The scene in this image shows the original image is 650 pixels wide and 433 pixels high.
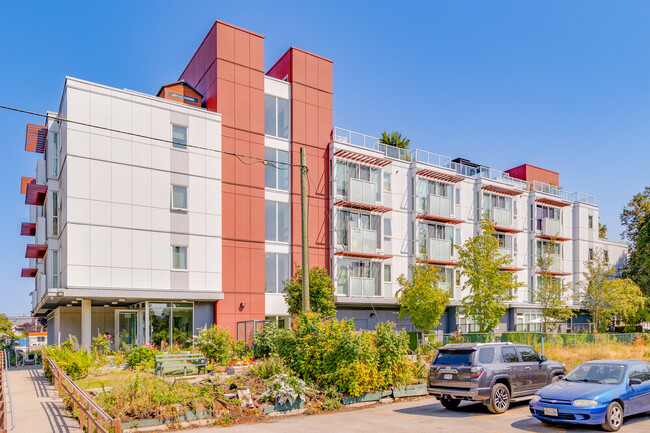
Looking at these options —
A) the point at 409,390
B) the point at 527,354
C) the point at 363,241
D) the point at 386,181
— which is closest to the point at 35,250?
the point at 363,241

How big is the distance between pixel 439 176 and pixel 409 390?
22754mm

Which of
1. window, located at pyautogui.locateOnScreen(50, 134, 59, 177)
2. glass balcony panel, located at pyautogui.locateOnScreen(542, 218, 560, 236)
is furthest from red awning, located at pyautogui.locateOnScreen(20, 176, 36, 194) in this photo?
glass balcony panel, located at pyautogui.locateOnScreen(542, 218, 560, 236)

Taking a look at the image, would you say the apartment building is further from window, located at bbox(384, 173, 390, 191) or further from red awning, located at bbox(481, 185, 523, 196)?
red awning, located at bbox(481, 185, 523, 196)

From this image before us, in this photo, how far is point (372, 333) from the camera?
17156 millimetres

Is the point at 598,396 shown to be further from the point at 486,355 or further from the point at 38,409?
the point at 38,409

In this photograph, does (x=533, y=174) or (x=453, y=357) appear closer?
(x=453, y=357)

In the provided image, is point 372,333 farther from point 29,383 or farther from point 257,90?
point 257,90

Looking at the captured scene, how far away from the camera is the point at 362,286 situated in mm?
32656

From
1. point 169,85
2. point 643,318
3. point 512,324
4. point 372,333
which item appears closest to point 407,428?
point 372,333

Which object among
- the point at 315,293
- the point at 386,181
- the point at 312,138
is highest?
the point at 312,138

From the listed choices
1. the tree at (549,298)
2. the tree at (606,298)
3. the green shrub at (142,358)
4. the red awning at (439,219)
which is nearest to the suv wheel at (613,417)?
the green shrub at (142,358)

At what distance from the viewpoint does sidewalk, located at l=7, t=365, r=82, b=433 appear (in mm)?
11930

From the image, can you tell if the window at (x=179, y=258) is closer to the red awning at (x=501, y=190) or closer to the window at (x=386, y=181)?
the window at (x=386, y=181)

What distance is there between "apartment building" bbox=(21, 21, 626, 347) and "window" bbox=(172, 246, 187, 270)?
52 mm
